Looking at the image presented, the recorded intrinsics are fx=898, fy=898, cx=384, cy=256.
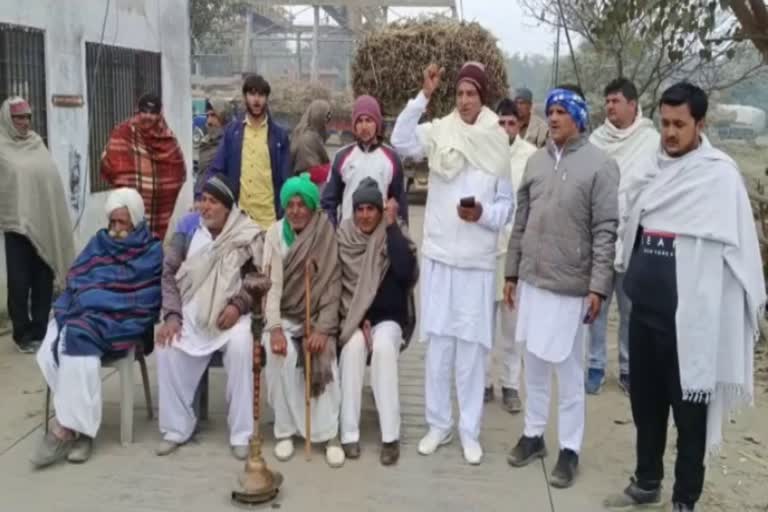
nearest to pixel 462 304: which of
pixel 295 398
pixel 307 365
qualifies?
pixel 307 365

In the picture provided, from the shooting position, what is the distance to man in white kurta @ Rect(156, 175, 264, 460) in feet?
15.3

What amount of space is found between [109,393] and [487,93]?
117 inches

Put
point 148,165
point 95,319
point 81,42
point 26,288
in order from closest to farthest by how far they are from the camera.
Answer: point 95,319, point 148,165, point 26,288, point 81,42

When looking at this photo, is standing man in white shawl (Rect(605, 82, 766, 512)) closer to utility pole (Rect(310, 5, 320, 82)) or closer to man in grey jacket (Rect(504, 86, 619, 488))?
man in grey jacket (Rect(504, 86, 619, 488))

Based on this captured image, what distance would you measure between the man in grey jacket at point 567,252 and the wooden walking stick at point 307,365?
1077 mm

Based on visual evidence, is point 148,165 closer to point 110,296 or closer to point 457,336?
point 110,296

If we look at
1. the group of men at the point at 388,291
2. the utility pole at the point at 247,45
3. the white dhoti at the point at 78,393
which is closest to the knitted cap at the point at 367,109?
the group of men at the point at 388,291

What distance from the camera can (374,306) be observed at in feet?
15.6

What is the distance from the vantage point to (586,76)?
19938 millimetres

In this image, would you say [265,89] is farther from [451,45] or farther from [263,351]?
[451,45]

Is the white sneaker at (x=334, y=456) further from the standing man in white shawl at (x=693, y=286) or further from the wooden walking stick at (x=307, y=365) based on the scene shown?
the standing man in white shawl at (x=693, y=286)

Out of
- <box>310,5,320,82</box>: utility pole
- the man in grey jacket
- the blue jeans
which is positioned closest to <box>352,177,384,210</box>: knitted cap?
the man in grey jacket

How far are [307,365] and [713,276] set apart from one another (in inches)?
79.8

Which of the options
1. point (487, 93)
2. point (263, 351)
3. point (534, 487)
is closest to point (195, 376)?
point (263, 351)
